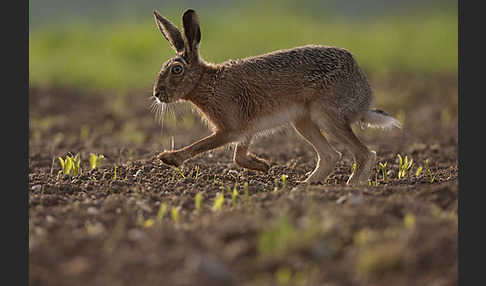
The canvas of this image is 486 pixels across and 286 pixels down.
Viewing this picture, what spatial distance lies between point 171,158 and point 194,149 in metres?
0.27

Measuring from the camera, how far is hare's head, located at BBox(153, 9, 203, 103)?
246 inches

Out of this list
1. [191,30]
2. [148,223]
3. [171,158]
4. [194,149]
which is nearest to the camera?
[148,223]

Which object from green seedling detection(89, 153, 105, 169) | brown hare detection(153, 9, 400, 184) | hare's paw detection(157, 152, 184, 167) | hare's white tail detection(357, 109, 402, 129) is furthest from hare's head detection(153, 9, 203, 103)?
hare's white tail detection(357, 109, 402, 129)

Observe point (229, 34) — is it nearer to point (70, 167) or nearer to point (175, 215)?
point (70, 167)

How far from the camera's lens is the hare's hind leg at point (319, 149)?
21.7 ft

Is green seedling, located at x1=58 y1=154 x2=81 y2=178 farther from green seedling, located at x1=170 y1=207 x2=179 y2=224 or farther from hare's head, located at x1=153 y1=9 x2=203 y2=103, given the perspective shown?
green seedling, located at x1=170 y1=207 x2=179 y2=224

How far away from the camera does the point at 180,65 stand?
20.7ft

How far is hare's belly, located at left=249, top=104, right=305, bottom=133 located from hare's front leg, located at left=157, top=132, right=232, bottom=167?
14.2 inches

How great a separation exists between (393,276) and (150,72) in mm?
12688

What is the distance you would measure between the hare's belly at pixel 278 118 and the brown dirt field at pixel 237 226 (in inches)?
21.0

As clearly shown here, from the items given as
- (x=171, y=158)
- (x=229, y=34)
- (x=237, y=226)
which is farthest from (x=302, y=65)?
(x=229, y=34)

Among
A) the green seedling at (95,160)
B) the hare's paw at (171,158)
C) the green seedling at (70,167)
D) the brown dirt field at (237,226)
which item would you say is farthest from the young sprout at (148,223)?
the green seedling at (95,160)

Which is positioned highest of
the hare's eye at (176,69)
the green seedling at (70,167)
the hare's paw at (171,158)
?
the hare's eye at (176,69)

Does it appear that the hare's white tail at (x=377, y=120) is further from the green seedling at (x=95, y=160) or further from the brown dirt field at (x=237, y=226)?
the green seedling at (x=95, y=160)
